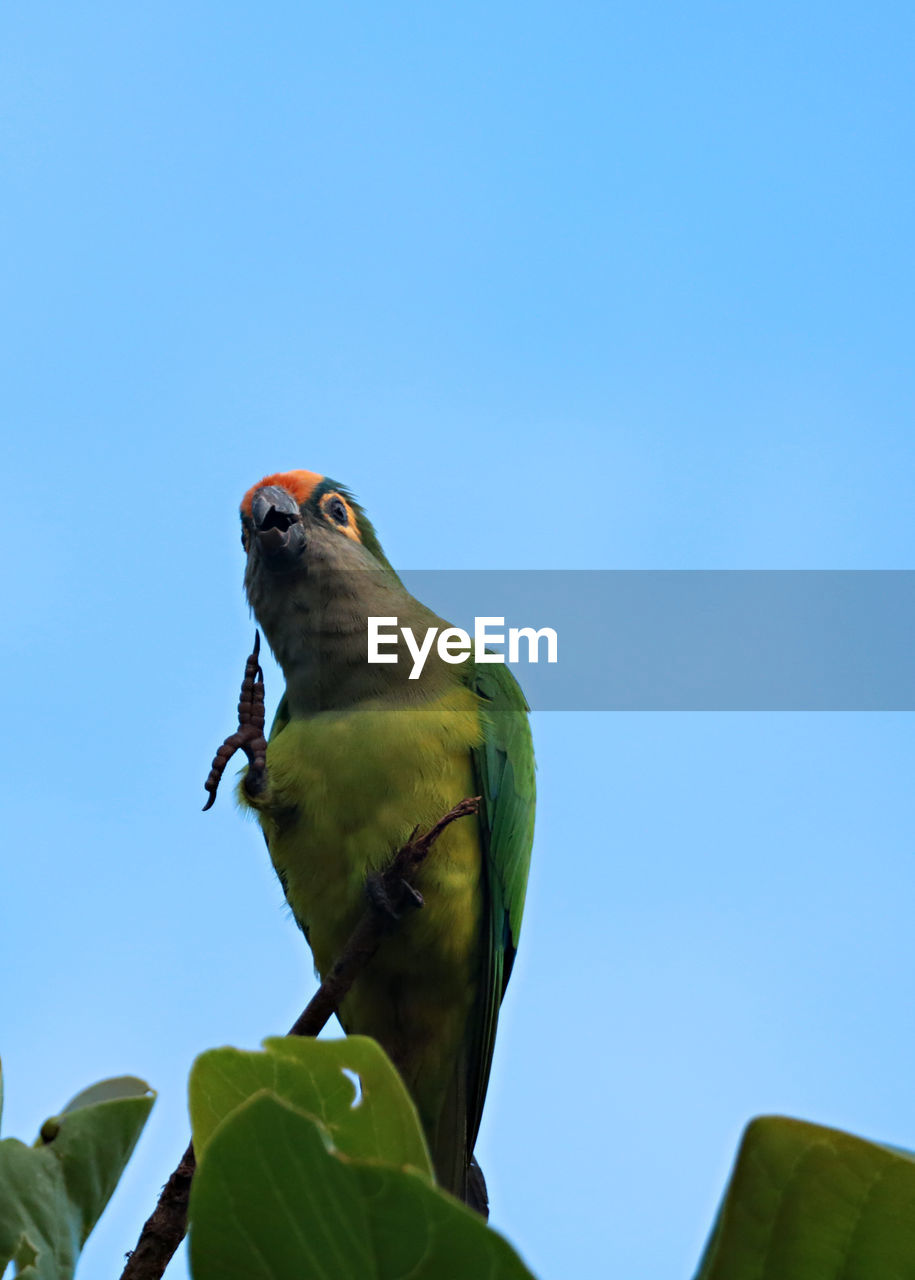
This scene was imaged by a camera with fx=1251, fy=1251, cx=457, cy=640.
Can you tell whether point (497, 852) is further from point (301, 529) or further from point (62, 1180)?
point (62, 1180)

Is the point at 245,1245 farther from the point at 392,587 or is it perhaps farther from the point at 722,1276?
the point at 392,587

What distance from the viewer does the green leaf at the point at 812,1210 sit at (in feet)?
3.11

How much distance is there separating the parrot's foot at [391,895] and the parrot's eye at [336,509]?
195cm

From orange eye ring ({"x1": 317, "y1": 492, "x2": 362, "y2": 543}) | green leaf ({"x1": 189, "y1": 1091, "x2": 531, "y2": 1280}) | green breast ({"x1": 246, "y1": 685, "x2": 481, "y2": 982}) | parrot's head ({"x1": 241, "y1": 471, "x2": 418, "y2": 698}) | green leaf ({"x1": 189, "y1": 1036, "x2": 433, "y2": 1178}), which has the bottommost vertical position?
green leaf ({"x1": 189, "y1": 1091, "x2": 531, "y2": 1280})

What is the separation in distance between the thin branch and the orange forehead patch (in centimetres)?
208

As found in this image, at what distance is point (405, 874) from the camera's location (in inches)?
140

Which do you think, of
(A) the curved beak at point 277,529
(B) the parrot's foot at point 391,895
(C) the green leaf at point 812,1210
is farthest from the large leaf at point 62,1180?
(A) the curved beak at point 277,529

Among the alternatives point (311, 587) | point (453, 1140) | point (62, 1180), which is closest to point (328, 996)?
point (62, 1180)

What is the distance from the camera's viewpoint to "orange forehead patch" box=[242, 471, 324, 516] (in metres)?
5.73

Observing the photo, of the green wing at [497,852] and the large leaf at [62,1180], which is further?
the green wing at [497,852]

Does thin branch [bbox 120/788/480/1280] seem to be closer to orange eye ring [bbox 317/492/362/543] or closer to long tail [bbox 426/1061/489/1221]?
long tail [bbox 426/1061/489/1221]

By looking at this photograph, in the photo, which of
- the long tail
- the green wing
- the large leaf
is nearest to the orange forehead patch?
the green wing

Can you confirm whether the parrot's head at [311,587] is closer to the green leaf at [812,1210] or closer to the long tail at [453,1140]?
the long tail at [453,1140]

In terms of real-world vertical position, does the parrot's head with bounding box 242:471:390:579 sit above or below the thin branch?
above
